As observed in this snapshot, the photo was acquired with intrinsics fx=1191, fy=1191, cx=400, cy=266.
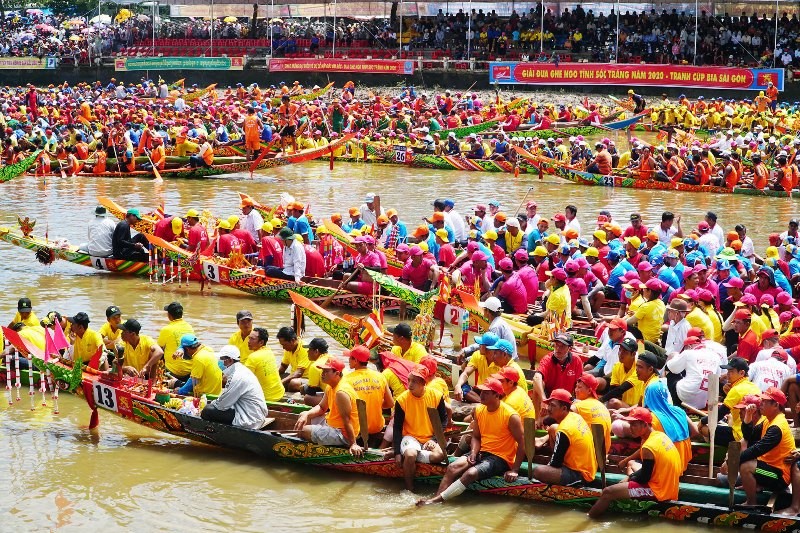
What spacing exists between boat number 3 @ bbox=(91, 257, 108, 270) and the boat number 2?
7362 mm

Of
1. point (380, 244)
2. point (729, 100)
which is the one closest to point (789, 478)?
point (380, 244)

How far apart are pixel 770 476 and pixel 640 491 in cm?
102

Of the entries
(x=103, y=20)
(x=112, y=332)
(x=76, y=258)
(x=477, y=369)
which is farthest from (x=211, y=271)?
(x=103, y=20)

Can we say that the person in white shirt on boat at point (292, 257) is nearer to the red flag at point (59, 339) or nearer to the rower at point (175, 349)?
the rower at point (175, 349)

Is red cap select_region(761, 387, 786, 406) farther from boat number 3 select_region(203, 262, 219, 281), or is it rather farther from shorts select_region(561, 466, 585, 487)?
boat number 3 select_region(203, 262, 219, 281)

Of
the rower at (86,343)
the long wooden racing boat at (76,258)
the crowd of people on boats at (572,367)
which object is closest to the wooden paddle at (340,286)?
the crowd of people on boats at (572,367)

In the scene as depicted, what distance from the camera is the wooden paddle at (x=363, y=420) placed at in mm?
10328

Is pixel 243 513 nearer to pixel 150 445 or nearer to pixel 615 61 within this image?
pixel 150 445

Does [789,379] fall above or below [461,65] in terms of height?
below

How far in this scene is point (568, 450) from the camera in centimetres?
980

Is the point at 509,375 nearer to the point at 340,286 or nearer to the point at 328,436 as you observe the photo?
the point at 328,436

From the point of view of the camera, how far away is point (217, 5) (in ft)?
165

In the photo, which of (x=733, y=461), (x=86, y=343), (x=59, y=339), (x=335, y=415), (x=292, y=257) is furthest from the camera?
(x=292, y=257)

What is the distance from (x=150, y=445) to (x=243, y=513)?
1959 millimetres
